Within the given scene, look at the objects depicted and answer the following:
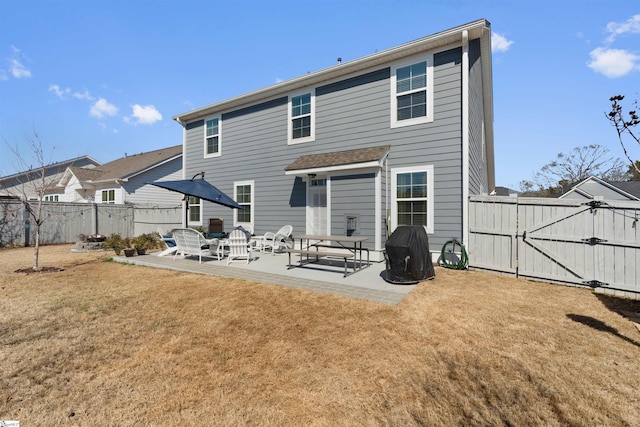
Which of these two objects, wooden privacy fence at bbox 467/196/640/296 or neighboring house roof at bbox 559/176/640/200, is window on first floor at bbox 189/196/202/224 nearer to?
wooden privacy fence at bbox 467/196/640/296

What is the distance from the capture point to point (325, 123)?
32.2ft

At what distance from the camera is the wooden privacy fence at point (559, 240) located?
5438 millimetres

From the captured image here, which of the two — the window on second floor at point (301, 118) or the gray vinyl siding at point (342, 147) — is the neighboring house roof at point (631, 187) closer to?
the gray vinyl siding at point (342, 147)

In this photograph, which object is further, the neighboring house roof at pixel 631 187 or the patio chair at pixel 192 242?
the neighboring house roof at pixel 631 187

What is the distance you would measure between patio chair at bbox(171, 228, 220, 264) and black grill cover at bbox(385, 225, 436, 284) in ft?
16.8

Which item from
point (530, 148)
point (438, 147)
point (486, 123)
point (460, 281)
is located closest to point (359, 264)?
point (460, 281)

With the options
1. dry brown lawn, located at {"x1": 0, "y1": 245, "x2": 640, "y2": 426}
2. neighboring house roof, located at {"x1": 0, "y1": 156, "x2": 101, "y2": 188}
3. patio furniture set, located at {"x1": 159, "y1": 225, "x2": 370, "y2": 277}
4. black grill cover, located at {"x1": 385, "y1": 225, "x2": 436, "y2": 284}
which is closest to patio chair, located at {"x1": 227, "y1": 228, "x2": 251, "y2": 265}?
patio furniture set, located at {"x1": 159, "y1": 225, "x2": 370, "y2": 277}

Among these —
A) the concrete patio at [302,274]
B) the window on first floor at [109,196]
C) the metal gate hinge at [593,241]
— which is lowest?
the concrete patio at [302,274]

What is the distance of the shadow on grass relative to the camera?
3533 mm

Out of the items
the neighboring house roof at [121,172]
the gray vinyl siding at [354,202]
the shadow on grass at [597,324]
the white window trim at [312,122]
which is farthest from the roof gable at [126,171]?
the shadow on grass at [597,324]

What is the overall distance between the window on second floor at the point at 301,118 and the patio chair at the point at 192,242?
4951 millimetres

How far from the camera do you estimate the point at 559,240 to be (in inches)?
242

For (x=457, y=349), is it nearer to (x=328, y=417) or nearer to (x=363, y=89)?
(x=328, y=417)

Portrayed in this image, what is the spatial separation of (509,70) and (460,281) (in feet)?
31.4
